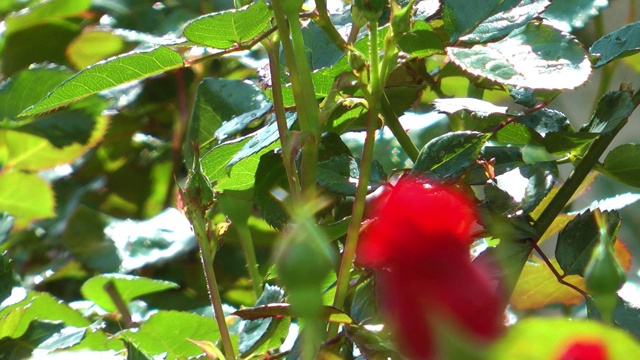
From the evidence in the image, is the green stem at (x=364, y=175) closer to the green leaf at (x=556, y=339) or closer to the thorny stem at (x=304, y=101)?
the thorny stem at (x=304, y=101)

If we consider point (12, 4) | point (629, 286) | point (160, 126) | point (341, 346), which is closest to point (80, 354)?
point (341, 346)

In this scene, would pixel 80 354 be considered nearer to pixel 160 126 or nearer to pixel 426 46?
pixel 426 46

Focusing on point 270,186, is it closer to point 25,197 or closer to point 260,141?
point 260,141

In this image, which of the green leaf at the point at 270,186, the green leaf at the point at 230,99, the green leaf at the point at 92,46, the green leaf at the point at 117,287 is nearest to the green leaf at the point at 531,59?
the green leaf at the point at 270,186

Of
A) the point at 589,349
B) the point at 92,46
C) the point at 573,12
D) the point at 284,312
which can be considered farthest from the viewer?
the point at 92,46

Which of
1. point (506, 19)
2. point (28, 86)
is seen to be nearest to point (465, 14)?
point (506, 19)
